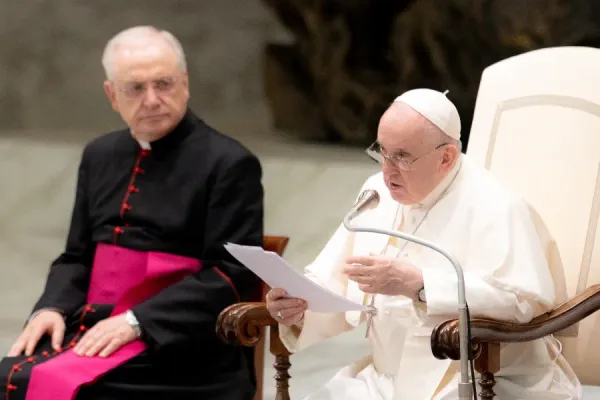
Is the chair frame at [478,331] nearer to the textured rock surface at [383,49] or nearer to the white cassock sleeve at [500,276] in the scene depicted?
the white cassock sleeve at [500,276]

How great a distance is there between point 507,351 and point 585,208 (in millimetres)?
625

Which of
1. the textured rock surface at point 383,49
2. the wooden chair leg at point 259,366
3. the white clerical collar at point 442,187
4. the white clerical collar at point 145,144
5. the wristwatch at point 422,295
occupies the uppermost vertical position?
the textured rock surface at point 383,49

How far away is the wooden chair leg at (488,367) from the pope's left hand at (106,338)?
115cm

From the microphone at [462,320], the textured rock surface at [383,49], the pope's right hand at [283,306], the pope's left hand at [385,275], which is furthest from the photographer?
the textured rock surface at [383,49]

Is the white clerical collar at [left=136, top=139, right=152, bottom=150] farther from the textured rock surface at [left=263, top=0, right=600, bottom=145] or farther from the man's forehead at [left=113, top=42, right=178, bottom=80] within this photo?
the textured rock surface at [left=263, top=0, right=600, bottom=145]

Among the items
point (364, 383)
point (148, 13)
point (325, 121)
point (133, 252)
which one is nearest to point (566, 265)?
point (364, 383)

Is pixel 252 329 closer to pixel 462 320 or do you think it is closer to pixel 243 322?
pixel 243 322

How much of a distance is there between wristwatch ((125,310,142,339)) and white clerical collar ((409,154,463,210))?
3.28 feet

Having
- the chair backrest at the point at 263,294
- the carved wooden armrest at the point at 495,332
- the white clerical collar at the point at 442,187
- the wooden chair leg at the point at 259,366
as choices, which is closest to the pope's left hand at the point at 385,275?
the carved wooden armrest at the point at 495,332

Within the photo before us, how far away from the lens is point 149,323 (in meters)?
3.46

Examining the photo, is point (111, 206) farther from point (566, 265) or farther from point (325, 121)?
point (325, 121)

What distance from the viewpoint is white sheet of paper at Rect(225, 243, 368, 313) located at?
2850 millimetres

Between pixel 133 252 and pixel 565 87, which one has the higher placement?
pixel 565 87

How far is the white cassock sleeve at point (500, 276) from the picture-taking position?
296cm
